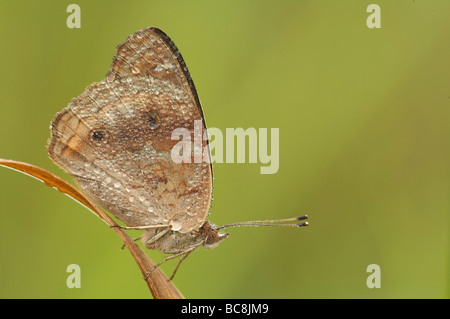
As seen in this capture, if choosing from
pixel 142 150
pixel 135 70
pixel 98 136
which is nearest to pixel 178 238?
pixel 142 150

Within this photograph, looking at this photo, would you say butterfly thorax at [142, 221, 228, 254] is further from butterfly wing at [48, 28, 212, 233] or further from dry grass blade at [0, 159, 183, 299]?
dry grass blade at [0, 159, 183, 299]

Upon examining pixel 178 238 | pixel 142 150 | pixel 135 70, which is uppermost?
pixel 135 70

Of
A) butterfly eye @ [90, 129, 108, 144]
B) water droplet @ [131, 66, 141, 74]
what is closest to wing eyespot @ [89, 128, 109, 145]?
butterfly eye @ [90, 129, 108, 144]

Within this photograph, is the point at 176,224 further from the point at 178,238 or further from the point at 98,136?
the point at 98,136

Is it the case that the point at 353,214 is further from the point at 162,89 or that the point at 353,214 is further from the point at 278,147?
the point at 162,89

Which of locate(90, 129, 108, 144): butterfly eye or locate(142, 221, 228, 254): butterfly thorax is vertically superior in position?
locate(90, 129, 108, 144): butterfly eye

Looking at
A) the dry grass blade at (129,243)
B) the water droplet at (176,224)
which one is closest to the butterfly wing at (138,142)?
the water droplet at (176,224)

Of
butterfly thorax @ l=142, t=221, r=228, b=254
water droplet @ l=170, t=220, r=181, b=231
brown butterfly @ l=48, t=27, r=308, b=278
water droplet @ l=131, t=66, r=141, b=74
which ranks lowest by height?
butterfly thorax @ l=142, t=221, r=228, b=254
